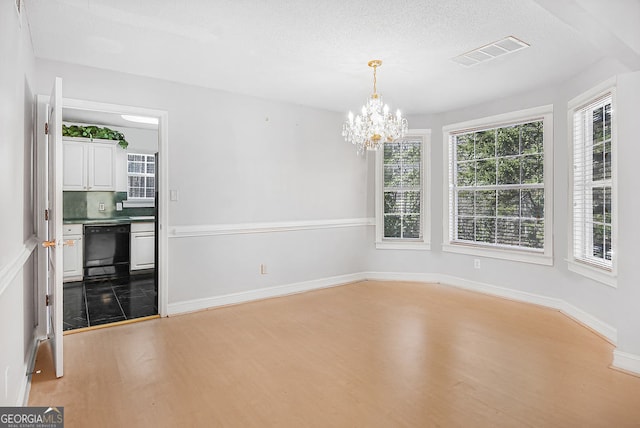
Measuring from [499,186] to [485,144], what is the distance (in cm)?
60

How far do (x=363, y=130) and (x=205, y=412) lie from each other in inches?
104

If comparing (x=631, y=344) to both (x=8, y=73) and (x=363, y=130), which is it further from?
(x=8, y=73)

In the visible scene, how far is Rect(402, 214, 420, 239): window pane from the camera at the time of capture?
5.53 meters

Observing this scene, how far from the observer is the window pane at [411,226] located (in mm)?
5527

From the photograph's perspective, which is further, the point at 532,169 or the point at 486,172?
the point at 486,172

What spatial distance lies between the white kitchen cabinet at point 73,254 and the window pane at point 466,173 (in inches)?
220

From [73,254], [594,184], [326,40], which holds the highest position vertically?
[326,40]

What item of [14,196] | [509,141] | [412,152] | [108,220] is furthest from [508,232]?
[108,220]

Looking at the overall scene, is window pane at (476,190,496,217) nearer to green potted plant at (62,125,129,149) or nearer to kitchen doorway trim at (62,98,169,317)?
kitchen doorway trim at (62,98,169,317)

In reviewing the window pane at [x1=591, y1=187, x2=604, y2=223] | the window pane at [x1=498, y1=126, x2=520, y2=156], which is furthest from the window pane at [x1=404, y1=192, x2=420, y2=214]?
the window pane at [x1=591, y1=187, x2=604, y2=223]

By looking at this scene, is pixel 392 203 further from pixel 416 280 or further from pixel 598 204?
pixel 598 204

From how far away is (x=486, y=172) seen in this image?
489cm

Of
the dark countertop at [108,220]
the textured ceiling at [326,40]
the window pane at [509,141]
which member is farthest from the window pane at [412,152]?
the dark countertop at [108,220]

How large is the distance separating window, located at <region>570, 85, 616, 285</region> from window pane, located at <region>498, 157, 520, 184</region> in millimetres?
758
